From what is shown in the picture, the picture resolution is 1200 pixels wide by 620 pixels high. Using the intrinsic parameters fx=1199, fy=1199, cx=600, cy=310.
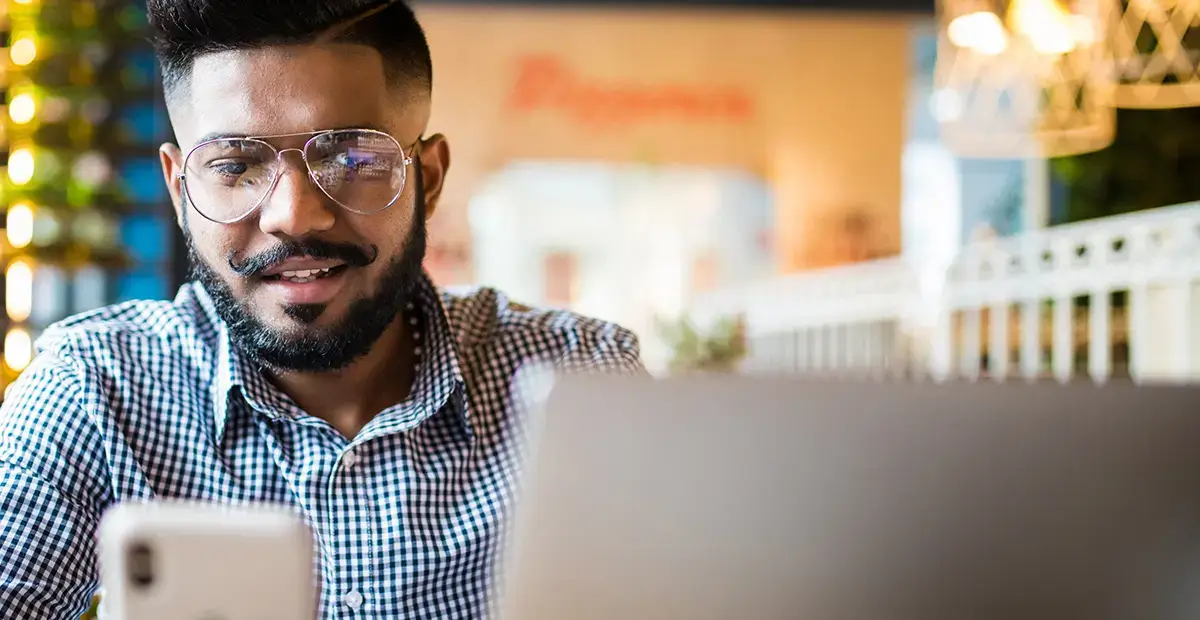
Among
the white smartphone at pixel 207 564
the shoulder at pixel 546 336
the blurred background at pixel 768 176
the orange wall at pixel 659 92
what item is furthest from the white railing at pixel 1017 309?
the white smartphone at pixel 207 564

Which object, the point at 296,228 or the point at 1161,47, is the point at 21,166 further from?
the point at 1161,47

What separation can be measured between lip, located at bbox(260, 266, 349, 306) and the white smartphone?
60 centimetres

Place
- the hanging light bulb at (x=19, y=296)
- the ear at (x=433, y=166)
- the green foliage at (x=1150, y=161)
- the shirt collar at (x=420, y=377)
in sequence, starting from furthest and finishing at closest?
the green foliage at (x=1150, y=161)
the hanging light bulb at (x=19, y=296)
the ear at (x=433, y=166)
the shirt collar at (x=420, y=377)

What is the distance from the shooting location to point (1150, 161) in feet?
21.1

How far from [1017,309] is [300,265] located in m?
4.55

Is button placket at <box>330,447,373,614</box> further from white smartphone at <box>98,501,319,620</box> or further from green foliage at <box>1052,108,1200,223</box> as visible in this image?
green foliage at <box>1052,108,1200,223</box>

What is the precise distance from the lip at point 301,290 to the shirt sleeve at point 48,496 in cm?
24

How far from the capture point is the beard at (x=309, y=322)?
1165 millimetres

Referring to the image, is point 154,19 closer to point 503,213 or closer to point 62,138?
point 62,138

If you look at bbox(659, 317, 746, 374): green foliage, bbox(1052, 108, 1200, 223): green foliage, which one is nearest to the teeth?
bbox(659, 317, 746, 374): green foliage

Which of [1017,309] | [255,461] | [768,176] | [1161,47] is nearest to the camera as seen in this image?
[255,461]

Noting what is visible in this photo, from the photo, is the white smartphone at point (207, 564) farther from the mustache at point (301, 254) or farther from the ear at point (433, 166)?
the ear at point (433, 166)

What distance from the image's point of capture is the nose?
112cm

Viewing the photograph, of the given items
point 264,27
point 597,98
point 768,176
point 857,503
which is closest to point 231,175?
point 264,27
